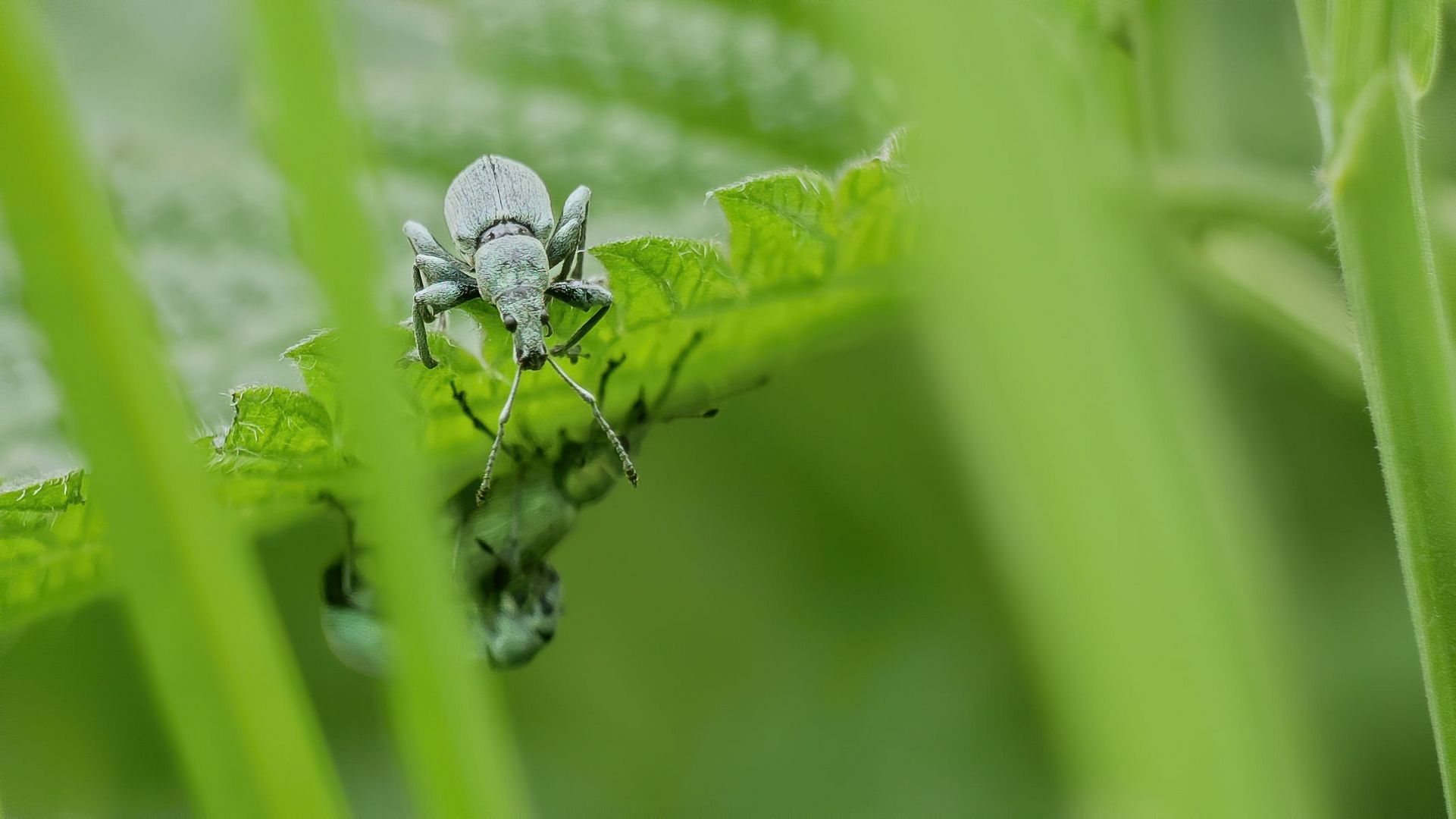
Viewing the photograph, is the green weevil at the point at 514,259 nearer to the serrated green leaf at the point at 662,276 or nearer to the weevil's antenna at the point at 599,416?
the weevil's antenna at the point at 599,416

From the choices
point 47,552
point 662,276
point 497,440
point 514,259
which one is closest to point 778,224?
point 662,276

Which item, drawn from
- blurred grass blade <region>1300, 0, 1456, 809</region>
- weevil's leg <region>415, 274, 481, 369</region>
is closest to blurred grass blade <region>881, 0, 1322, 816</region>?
blurred grass blade <region>1300, 0, 1456, 809</region>

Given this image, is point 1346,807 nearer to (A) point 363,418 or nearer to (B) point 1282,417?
(B) point 1282,417

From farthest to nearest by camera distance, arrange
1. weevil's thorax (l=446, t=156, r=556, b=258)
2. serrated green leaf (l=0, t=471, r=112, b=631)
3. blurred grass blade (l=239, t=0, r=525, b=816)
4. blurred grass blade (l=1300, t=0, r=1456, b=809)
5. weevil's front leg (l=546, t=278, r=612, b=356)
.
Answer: weevil's thorax (l=446, t=156, r=556, b=258)
weevil's front leg (l=546, t=278, r=612, b=356)
serrated green leaf (l=0, t=471, r=112, b=631)
blurred grass blade (l=1300, t=0, r=1456, b=809)
blurred grass blade (l=239, t=0, r=525, b=816)

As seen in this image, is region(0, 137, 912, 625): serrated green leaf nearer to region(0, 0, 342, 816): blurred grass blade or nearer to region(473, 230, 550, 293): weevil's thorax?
region(473, 230, 550, 293): weevil's thorax

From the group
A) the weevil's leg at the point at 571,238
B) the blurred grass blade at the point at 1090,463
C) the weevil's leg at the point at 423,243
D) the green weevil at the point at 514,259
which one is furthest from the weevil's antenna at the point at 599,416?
the blurred grass blade at the point at 1090,463

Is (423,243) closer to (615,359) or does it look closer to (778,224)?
(615,359)
